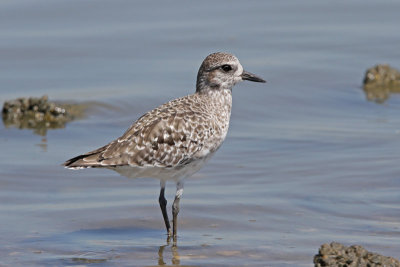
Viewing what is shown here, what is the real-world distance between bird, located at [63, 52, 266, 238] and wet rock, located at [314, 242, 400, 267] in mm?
2654

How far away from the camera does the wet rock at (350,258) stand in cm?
762

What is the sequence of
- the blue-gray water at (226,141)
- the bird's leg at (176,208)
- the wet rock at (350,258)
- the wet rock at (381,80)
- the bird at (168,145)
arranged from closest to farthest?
the wet rock at (350,258) < the bird at (168,145) < the blue-gray water at (226,141) < the bird's leg at (176,208) < the wet rock at (381,80)

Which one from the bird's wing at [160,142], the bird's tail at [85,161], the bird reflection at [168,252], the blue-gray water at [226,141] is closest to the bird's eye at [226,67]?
the bird's wing at [160,142]

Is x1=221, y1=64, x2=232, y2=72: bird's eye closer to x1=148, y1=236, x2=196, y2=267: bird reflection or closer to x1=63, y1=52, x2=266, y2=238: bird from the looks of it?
x1=63, y1=52, x2=266, y2=238: bird

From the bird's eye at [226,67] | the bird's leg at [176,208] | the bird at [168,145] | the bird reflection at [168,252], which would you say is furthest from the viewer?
the bird's eye at [226,67]

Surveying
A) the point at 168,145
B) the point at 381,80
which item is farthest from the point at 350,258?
the point at 381,80

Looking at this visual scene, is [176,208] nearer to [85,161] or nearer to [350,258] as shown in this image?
[85,161]

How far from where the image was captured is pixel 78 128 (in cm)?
1441

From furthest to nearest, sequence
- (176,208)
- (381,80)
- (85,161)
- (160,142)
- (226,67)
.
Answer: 1. (381,80)
2. (226,67)
3. (176,208)
4. (160,142)
5. (85,161)

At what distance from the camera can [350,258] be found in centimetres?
763

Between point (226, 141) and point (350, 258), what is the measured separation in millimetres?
6196

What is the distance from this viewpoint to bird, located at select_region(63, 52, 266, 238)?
9.67m

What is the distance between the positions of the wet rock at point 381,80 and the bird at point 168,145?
676 cm

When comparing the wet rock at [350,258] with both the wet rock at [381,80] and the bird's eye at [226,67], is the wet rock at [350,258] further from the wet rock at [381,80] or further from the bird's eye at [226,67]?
the wet rock at [381,80]
